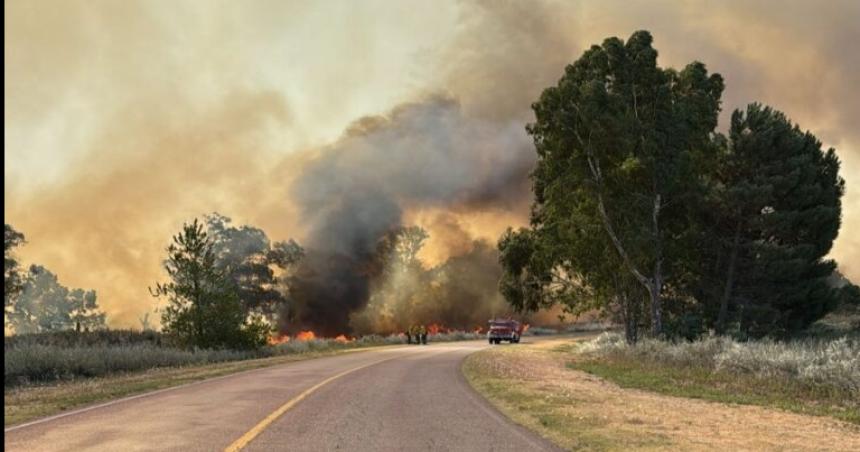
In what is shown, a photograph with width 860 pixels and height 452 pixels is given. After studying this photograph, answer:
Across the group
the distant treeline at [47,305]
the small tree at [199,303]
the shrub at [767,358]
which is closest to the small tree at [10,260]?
the distant treeline at [47,305]

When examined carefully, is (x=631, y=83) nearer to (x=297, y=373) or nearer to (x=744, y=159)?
(x=744, y=159)

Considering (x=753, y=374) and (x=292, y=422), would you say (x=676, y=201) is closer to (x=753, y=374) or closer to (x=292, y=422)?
(x=753, y=374)

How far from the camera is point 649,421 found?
12016mm

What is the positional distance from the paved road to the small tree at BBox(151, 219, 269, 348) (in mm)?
17723

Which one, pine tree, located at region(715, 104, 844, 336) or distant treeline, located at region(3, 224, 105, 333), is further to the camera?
distant treeline, located at region(3, 224, 105, 333)

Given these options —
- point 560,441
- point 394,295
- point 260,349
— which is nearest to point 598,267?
point 260,349

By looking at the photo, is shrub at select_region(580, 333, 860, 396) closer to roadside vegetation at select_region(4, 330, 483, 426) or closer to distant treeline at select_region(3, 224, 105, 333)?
roadside vegetation at select_region(4, 330, 483, 426)

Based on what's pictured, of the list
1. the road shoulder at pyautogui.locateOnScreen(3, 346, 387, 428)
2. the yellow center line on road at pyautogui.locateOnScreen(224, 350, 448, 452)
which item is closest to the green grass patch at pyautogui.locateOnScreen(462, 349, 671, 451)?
the yellow center line on road at pyautogui.locateOnScreen(224, 350, 448, 452)

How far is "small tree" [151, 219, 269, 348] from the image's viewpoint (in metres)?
34.5

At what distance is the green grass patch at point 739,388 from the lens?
14.8m

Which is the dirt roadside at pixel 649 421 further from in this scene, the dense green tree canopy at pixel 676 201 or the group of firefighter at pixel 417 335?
the group of firefighter at pixel 417 335

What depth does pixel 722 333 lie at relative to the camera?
117ft

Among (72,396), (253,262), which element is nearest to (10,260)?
(253,262)

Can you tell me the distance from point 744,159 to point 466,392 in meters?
27.4
